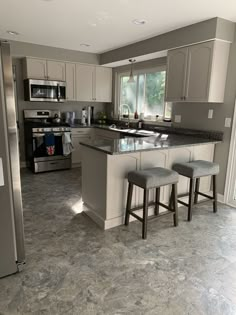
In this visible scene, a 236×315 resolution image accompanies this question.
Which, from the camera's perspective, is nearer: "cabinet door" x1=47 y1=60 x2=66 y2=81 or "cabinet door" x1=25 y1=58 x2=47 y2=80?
"cabinet door" x1=25 y1=58 x2=47 y2=80

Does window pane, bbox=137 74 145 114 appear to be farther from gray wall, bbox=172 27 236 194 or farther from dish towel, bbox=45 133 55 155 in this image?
dish towel, bbox=45 133 55 155

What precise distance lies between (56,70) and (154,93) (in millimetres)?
2045

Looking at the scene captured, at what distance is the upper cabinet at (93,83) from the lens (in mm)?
5203

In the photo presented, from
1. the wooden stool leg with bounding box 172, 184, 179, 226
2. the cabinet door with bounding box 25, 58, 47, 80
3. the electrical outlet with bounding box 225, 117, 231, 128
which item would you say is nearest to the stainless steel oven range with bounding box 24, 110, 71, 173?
the cabinet door with bounding box 25, 58, 47, 80

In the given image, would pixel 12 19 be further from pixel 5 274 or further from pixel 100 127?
pixel 5 274

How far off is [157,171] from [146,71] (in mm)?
2871

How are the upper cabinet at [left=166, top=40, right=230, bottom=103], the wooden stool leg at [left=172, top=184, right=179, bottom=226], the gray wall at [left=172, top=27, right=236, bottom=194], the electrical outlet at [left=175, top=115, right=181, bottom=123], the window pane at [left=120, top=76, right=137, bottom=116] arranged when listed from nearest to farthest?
the wooden stool leg at [left=172, top=184, right=179, bottom=226] → the upper cabinet at [left=166, top=40, right=230, bottom=103] → the gray wall at [left=172, top=27, right=236, bottom=194] → the electrical outlet at [left=175, top=115, right=181, bottom=123] → the window pane at [left=120, top=76, right=137, bottom=116]

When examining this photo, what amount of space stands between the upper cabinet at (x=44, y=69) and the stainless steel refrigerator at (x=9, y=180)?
318 cm

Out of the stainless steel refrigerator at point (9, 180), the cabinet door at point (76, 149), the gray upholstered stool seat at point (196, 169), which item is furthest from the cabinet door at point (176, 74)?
the stainless steel refrigerator at point (9, 180)

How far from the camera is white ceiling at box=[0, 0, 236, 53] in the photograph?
2616 millimetres

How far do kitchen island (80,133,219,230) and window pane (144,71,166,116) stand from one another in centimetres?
175

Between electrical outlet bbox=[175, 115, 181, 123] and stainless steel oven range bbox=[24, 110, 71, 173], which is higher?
electrical outlet bbox=[175, 115, 181, 123]

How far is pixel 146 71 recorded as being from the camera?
15.7ft

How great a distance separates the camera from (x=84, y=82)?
5266mm
